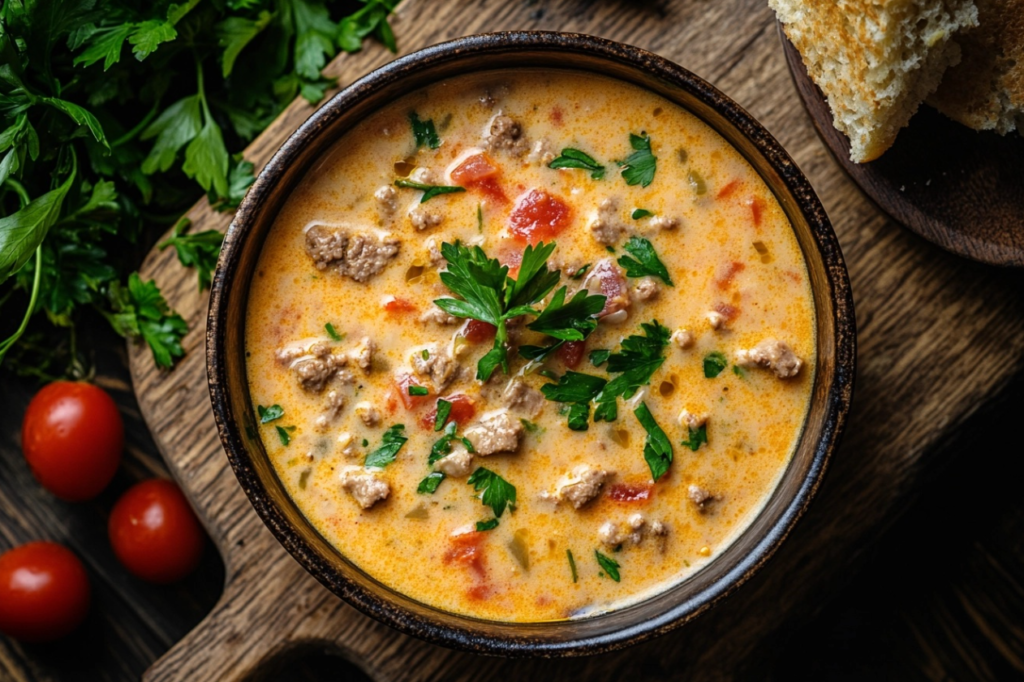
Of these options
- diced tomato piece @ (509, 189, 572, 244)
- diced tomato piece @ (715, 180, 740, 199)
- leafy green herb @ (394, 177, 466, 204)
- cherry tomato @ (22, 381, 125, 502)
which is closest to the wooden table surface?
diced tomato piece @ (715, 180, 740, 199)

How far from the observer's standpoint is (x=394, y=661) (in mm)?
3041

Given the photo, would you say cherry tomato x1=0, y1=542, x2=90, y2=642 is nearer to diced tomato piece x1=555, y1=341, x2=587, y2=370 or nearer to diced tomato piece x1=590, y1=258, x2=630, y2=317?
diced tomato piece x1=555, y1=341, x2=587, y2=370

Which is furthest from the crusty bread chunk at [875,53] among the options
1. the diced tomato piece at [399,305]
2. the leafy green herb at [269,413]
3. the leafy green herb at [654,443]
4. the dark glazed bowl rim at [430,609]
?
the leafy green herb at [269,413]

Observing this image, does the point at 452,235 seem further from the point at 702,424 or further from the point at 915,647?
the point at 915,647

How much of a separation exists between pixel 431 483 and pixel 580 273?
2.47 feet

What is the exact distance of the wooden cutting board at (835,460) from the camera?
→ 298 cm

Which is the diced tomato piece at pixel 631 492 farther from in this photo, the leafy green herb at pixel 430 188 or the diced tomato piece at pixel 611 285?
the leafy green herb at pixel 430 188

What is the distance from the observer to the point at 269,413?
273 centimetres

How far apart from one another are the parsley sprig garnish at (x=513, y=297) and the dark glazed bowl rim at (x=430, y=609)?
53 centimetres

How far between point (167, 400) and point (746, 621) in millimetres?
2115

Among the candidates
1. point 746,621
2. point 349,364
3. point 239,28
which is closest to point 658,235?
point 349,364

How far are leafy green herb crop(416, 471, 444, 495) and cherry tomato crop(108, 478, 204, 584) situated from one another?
1.17 meters

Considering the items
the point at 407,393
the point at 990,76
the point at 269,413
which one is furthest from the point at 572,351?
the point at 990,76

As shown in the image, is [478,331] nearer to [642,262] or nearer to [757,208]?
[642,262]
